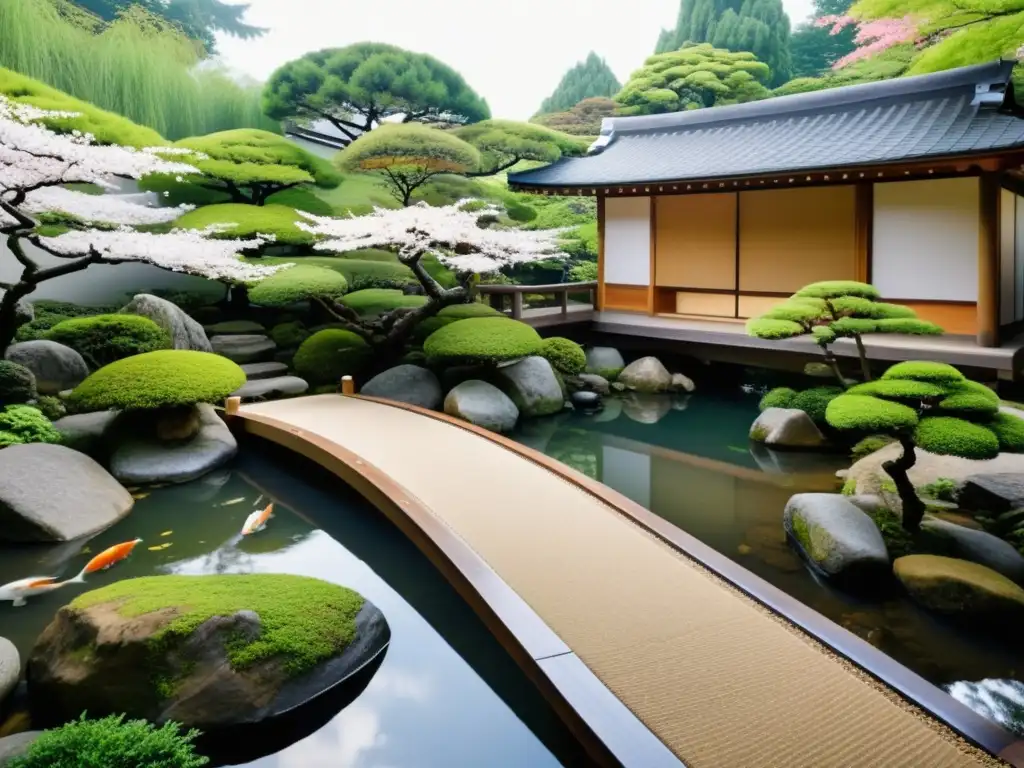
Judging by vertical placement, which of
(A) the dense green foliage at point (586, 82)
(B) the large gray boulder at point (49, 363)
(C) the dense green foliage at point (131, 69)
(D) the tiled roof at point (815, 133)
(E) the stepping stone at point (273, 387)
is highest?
(A) the dense green foliage at point (586, 82)

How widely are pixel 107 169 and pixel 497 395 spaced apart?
519 centimetres

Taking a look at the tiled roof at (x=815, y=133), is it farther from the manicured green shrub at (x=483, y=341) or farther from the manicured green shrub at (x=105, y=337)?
the manicured green shrub at (x=105, y=337)

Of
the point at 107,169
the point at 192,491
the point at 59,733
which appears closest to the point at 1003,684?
the point at 59,733

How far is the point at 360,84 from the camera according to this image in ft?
49.9

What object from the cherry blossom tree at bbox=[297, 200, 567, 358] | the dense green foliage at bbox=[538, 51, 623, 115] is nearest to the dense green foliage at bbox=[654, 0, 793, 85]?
the dense green foliage at bbox=[538, 51, 623, 115]

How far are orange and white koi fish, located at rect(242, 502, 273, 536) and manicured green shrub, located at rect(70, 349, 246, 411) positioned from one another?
1781mm

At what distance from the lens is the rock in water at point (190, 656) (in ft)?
11.1

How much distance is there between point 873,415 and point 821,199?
7289 mm

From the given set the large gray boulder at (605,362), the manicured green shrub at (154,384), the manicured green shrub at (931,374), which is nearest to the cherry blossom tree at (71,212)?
the manicured green shrub at (154,384)

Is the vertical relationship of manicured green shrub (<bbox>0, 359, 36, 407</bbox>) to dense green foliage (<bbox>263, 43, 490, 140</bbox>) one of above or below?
below

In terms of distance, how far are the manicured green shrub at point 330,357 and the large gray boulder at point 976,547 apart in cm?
782

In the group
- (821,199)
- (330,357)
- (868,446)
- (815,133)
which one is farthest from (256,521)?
(815,133)

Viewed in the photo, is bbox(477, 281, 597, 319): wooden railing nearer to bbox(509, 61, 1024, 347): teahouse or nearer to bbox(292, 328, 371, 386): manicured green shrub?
bbox(509, 61, 1024, 347): teahouse

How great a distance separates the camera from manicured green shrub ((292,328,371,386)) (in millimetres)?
10766
